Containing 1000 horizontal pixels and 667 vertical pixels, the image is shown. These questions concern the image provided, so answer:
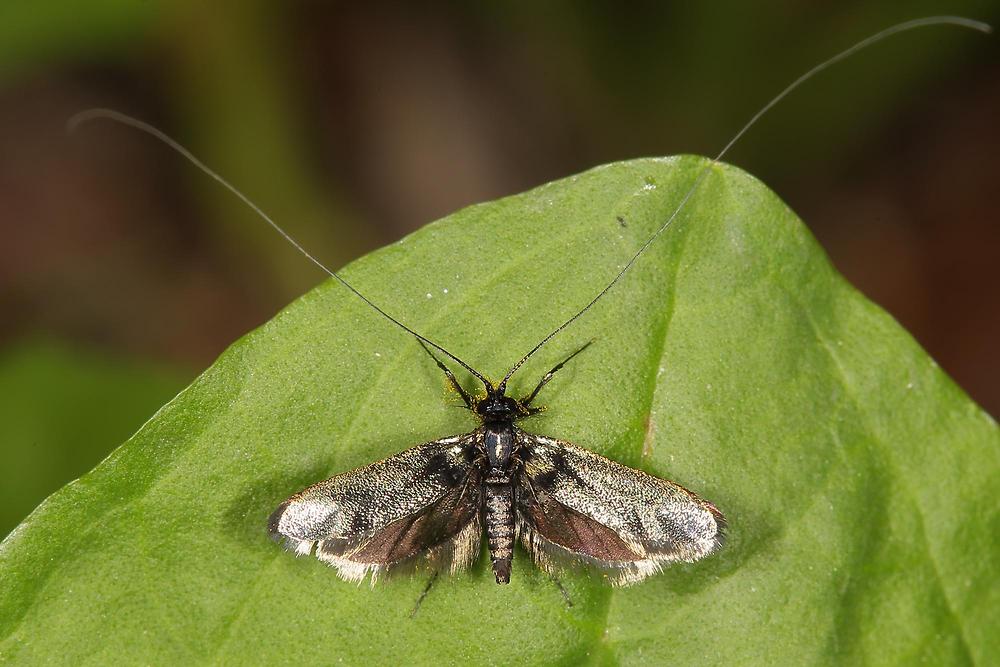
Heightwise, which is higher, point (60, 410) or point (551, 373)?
point (60, 410)

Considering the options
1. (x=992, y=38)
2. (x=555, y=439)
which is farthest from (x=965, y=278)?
(x=555, y=439)

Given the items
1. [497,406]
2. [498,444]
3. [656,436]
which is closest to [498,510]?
[498,444]

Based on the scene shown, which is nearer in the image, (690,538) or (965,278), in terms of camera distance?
(690,538)

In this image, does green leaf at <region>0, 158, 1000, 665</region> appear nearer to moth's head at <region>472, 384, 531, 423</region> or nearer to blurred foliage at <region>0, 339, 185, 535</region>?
moth's head at <region>472, 384, 531, 423</region>

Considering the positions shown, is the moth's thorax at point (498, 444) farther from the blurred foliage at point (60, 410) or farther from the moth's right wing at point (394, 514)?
the blurred foliage at point (60, 410)

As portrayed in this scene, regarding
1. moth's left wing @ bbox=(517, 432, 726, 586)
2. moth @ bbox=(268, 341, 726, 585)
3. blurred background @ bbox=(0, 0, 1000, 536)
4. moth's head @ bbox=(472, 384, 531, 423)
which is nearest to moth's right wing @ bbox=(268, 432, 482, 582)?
moth @ bbox=(268, 341, 726, 585)

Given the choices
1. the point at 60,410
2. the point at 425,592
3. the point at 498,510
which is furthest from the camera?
the point at 60,410

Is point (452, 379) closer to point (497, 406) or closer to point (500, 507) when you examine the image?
point (497, 406)

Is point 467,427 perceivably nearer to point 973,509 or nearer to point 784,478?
point 784,478
